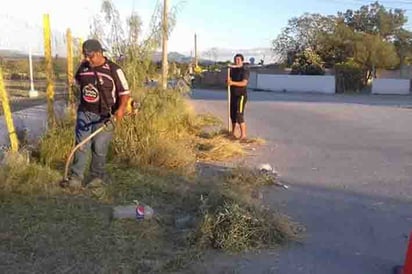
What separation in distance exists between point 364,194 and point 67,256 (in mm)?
4156

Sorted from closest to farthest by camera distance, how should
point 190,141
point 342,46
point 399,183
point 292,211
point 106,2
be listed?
1. point 292,211
2. point 399,183
3. point 106,2
4. point 190,141
5. point 342,46

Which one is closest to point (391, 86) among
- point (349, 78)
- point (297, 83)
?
point (349, 78)

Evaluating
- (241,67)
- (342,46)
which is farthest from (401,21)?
(241,67)

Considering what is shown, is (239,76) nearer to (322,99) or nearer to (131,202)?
(131,202)

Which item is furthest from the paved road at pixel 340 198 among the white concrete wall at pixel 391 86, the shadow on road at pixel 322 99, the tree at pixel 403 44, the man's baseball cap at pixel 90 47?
the tree at pixel 403 44

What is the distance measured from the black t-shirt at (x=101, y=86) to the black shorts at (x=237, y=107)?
521 centimetres

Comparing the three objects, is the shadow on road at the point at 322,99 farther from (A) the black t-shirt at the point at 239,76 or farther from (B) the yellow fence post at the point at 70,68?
(B) the yellow fence post at the point at 70,68

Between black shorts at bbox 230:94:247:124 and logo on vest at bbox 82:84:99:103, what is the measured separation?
5339 millimetres

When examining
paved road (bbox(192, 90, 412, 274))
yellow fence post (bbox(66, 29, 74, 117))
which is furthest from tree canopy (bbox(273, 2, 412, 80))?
yellow fence post (bbox(66, 29, 74, 117))

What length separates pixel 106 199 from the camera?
22.4 ft

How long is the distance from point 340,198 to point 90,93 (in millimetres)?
3286

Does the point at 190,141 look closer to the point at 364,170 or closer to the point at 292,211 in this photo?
the point at 364,170

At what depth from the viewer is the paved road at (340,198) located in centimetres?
Answer: 514

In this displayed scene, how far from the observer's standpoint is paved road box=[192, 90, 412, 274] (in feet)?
16.9
